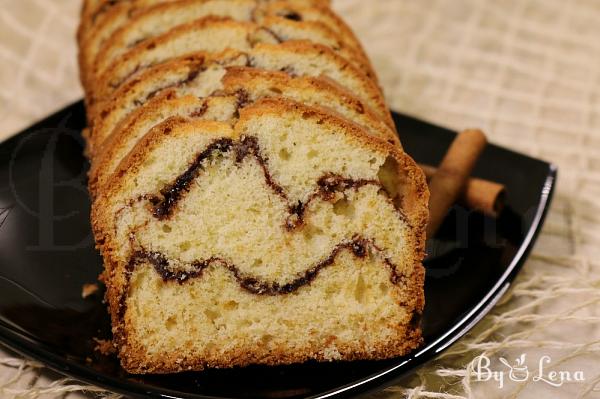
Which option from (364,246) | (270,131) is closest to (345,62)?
(270,131)

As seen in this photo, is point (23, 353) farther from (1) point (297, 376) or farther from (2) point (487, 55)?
(2) point (487, 55)


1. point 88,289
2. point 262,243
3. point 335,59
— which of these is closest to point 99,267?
point 88,289

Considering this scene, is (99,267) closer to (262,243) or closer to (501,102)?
(262,243)

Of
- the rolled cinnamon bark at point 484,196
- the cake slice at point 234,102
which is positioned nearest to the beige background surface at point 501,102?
the rolled cinnamon bark at point 484,196

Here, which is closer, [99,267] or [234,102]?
[234,102]

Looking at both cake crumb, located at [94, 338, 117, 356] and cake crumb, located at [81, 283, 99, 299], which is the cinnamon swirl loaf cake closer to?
cake crumb, located at [94, 338, 117, 356]

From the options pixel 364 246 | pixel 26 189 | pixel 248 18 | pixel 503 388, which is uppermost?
pixel 248 18

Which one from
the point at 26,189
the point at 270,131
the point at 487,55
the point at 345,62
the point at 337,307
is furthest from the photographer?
the point at 487,55
